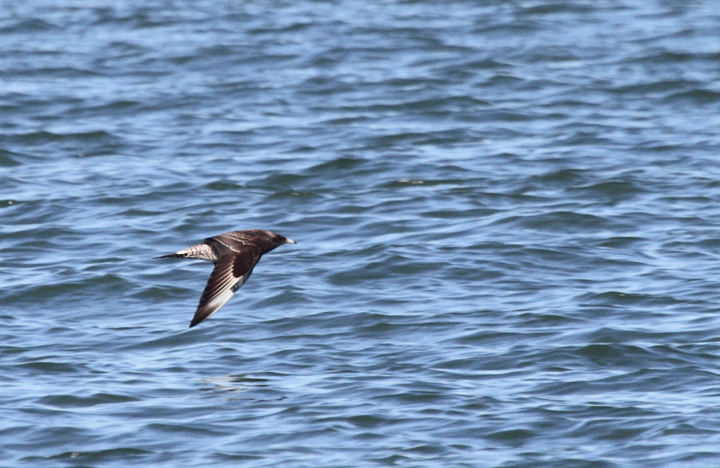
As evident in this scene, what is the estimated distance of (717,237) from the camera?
11523mm

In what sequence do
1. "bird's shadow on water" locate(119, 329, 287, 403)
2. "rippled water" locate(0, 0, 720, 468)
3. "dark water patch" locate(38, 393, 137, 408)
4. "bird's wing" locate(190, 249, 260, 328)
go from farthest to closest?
"bird's wing" locate(190, 249, 260, 328)
"bird's shadow on water" locate(119, 329, 287, 403)
"dark water patch" locate(38, 393, 137, 408)
"rippled water" locate(0, 0, 720, 468)

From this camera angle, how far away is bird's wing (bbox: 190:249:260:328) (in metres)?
8.22

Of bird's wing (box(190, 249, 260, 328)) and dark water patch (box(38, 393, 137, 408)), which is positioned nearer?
dark water patch (box(38, 393, 137, 408))

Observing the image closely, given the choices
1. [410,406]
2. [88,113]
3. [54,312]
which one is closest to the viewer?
[410,406]

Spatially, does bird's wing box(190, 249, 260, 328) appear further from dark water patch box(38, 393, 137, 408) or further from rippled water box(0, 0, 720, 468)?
dark water patch box(38, 393, 137, 408)

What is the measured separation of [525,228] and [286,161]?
3679 mm

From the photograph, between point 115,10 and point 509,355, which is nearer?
point 509,355

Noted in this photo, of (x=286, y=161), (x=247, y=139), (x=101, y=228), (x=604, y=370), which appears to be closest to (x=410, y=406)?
(x=604, y=370)

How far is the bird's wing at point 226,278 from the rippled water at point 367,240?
22.8 inches

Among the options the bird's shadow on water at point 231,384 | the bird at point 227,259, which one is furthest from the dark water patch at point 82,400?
the bird at point 227,259

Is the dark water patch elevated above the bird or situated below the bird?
below

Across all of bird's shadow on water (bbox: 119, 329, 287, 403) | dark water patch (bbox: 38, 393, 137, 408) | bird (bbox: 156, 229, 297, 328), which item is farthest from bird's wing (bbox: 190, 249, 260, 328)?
dark water patch (bbox: 38, 393, 137, 408)

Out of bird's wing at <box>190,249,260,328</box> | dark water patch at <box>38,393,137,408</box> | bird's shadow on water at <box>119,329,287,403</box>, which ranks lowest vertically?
bird's shadow on water at <box>119,329,287,403</box>

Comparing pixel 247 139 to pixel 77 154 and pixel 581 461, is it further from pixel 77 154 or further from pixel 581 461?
pixel 581 461
